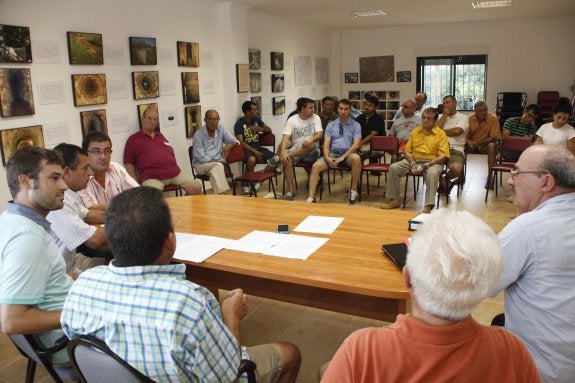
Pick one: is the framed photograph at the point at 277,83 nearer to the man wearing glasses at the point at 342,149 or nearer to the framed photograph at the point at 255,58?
the framed photograph at the point at 255,58

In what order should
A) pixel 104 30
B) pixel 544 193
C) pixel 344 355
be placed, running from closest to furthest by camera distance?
pixel 344 355 → pixel 544 193 → pixel 104 30

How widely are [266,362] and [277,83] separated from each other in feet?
25.3

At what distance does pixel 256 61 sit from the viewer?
828 cm

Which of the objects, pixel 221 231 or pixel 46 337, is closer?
pixel 46 337

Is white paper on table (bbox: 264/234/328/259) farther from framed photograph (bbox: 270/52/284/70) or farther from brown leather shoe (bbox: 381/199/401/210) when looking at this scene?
framed photograph (bbox: 270/52/284/70)

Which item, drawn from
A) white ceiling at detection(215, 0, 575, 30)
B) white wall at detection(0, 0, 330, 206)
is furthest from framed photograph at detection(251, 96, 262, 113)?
white ceiling at detection(215, 0, 575, 30)

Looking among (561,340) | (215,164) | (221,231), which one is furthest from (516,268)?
(215,164)

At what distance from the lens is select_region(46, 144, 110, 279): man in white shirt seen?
246cm

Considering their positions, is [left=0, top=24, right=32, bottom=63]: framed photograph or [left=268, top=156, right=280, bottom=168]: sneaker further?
[left=268, top=156, right=280, bottom=168]: sneaker

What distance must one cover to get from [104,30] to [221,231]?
3.74 metres

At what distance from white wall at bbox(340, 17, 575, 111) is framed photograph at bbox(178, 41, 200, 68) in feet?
20.9

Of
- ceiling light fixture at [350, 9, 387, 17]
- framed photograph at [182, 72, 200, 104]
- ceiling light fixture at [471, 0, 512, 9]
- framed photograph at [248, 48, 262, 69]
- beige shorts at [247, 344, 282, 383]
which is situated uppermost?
ceiling light fixture at [350, 9, 387, 17]

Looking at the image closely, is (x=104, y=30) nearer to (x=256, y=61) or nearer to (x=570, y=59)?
(x=256, y=61)

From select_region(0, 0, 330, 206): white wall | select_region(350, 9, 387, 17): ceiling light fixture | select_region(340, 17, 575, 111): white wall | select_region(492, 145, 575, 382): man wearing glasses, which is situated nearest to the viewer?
select_region(492, 145, 575, 382): man wearing glasses
